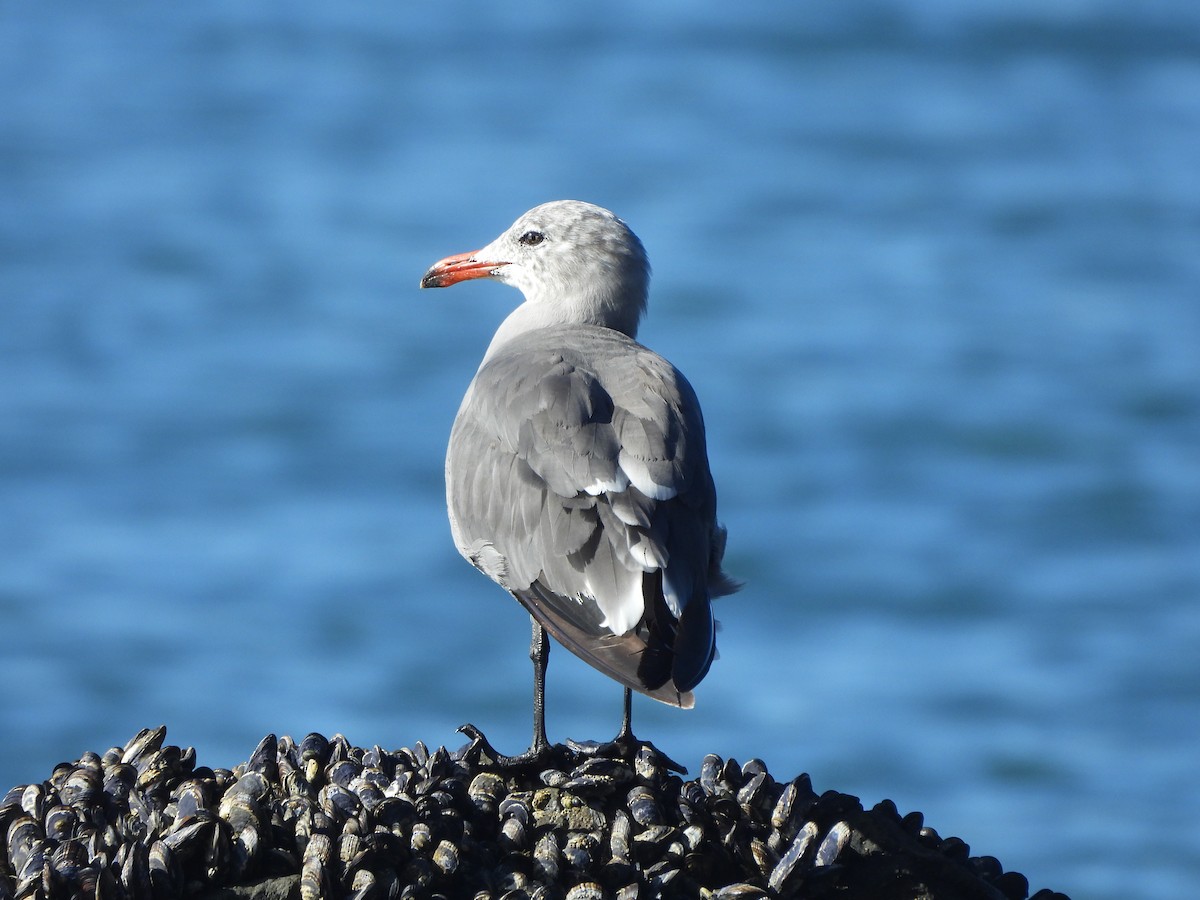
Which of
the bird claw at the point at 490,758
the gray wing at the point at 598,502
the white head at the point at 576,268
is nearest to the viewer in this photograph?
the gray wing at the point at 598,502

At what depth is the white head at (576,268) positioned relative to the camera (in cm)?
675

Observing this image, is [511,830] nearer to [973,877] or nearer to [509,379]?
[973,877]

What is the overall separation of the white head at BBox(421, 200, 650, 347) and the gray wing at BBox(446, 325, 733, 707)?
47cm

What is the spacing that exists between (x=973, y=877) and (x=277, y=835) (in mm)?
2067

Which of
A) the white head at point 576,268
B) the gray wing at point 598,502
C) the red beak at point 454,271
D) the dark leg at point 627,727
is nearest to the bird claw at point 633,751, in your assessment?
the dark leg at point 627,727

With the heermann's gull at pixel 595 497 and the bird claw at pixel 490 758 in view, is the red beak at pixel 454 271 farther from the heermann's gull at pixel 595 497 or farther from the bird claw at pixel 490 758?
the bird claw at pixel 490 758

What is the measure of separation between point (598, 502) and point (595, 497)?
0.9 inches

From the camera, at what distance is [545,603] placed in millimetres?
5230

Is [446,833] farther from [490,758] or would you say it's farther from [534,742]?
[534,742]

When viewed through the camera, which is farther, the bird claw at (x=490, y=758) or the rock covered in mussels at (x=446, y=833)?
the bird claw at (x=490, y=758)

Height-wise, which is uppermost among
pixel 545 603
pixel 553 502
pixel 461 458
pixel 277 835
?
pixel 461 458

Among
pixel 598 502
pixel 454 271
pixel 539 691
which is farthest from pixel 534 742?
pixel 454 271

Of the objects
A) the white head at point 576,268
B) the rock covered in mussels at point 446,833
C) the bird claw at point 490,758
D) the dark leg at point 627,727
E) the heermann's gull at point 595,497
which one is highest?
the white head at point 576,268

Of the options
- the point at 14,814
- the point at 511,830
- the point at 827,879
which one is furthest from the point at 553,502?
the point at 14,814
